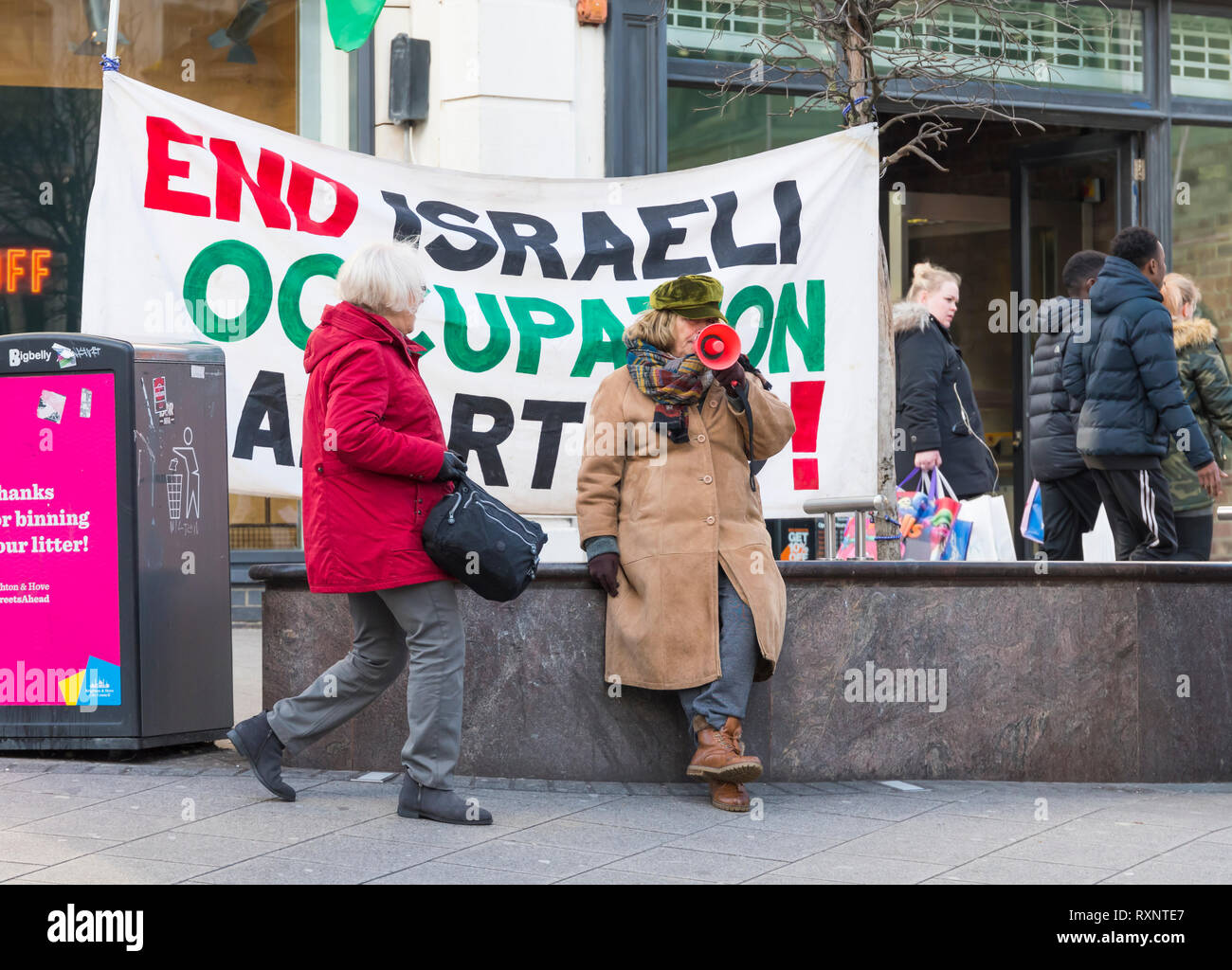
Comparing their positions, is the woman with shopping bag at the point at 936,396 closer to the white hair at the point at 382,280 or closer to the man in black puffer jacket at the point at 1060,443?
the man in black puffer jacket at the point at 1060,443

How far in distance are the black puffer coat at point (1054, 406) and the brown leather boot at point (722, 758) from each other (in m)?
3.20

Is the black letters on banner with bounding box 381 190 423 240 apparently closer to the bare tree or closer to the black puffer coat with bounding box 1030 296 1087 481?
the bare tree

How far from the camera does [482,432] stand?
680cm

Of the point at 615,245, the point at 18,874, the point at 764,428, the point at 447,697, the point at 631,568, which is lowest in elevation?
the point at 18,874

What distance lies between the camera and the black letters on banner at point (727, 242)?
23.0ft

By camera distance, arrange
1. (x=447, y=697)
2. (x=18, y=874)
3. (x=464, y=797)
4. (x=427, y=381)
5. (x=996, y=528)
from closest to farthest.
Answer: (x=18, y=874)
(x=447, y=697)
(x=464, y=797)
(x=427, y=381)
(x=996, y=528)

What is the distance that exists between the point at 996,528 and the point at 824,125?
3918 mm

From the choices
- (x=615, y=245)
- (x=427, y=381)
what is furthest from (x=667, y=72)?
(x=427, y=381)

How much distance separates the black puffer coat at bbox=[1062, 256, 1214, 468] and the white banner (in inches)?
43.9

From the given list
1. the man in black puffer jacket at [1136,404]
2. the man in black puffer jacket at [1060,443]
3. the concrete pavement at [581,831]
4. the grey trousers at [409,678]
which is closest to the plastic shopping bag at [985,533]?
the man in black puffer jacket at [1060,443]

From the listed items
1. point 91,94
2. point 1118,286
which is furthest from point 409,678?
point 91,94

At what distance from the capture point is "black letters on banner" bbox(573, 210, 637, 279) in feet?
22.8

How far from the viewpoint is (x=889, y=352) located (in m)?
7.23

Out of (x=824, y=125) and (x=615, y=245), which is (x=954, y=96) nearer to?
(x=824, y=125)
